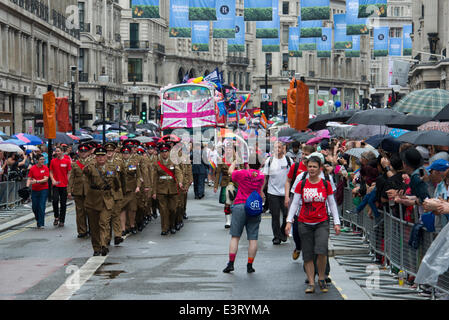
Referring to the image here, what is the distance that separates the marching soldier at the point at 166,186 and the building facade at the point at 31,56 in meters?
16.8

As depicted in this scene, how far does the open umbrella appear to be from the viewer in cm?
1631

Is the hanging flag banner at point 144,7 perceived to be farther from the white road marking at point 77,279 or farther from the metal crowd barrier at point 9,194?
the white road marking at point 77,279

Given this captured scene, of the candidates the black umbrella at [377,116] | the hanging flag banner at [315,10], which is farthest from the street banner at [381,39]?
the black umbrella at [377,116]

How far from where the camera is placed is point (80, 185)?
17125 mm

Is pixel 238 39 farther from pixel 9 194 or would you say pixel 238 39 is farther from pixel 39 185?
pixel 39 185

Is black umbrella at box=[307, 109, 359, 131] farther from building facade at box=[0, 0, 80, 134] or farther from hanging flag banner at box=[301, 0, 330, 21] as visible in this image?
building facade at box=[0, 0, 80, 134]

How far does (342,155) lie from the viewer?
2039 centimetres

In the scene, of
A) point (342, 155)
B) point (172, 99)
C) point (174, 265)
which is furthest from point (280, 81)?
point (174, 265)

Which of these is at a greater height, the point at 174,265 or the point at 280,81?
the point at 280,81

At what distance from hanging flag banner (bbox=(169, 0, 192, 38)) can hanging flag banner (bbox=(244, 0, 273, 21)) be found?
2.23 m

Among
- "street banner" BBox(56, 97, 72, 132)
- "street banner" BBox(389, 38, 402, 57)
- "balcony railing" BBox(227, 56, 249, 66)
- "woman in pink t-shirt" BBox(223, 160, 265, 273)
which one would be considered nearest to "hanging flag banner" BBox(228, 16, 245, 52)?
"street banner" BBox(389, 38, 402, 57)

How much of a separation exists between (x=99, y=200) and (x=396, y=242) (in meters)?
5.32
